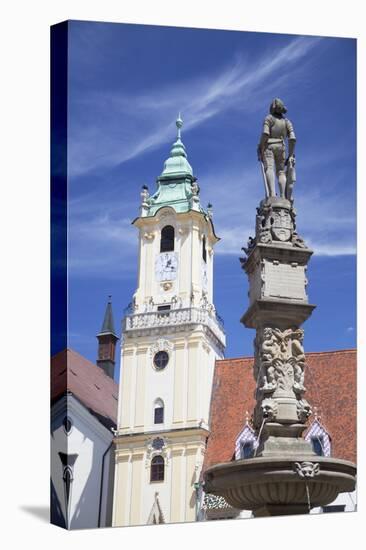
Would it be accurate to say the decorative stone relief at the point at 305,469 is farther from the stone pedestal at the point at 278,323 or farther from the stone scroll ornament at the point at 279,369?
the stone scroll ornament at the point at 279,369

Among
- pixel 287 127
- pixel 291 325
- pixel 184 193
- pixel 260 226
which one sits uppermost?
pixel 184 193

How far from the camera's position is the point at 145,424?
104ft

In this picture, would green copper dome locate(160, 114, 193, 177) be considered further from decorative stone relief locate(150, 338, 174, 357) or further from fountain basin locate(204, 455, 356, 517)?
fountain basin locate(204, 455, 356, 517)

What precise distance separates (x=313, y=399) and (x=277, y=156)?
56.5 feet

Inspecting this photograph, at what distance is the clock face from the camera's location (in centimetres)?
3437

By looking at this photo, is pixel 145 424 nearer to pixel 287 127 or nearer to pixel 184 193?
pixel 184 193

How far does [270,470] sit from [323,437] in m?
17.5

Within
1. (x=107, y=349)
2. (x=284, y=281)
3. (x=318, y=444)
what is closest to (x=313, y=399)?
(x=318, y=444)

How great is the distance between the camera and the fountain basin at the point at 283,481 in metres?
9.82

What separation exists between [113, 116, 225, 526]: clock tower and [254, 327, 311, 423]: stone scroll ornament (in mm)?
18040

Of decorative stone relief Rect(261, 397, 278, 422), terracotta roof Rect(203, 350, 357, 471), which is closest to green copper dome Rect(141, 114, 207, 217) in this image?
terracotta roof Rect(203, 350, 357, 471)

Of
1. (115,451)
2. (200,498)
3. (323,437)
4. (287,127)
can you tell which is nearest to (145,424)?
(115,451)

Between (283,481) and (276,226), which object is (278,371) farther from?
(276,226)

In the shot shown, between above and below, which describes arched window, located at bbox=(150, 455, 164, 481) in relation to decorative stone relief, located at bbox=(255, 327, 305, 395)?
above
